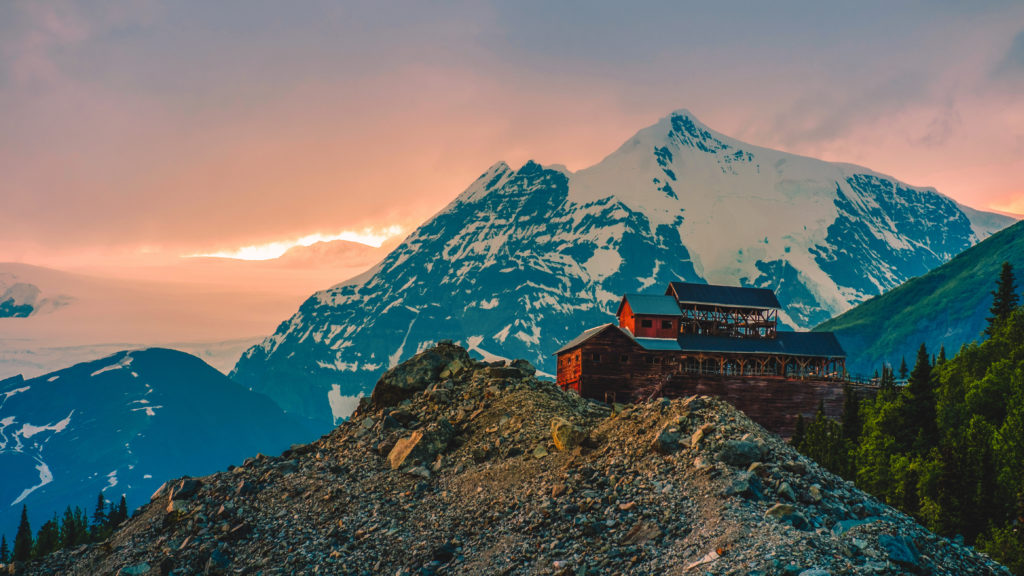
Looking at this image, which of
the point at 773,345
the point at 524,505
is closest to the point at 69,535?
the point at 773,345

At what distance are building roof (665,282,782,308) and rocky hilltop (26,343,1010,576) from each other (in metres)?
51.9

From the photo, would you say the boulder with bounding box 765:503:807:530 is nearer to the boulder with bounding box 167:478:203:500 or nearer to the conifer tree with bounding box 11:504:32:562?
the boulder with bounding box 167:478:203:500

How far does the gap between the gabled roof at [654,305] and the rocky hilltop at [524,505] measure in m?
43.4

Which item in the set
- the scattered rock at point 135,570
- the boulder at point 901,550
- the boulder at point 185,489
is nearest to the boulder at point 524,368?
the boulder at point 185,489

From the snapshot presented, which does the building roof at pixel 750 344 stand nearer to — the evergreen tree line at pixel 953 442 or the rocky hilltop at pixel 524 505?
the evergreen tree line at pixel 953 442

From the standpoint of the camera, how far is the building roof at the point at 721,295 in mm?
104875

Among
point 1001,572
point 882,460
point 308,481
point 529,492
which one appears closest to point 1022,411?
point 882,460

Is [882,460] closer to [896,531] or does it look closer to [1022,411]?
[1022,411]

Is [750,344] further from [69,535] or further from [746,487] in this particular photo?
[69,535]

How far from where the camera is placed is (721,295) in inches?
4220

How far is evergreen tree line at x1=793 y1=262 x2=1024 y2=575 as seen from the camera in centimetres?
6016

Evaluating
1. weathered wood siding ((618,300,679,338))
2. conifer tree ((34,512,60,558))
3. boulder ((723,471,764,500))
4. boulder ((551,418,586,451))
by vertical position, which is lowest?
conifer tree ((34,512,60,558))

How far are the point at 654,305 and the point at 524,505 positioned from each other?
6366 centimetres

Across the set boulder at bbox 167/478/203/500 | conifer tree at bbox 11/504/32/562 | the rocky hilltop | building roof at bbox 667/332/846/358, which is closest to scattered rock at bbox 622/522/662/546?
the rocky hilltop
